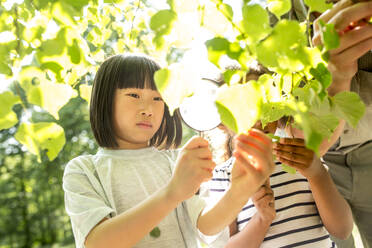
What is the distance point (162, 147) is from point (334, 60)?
77 centimetres

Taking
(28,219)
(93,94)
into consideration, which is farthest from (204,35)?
(28,219)

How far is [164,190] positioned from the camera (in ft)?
2.07

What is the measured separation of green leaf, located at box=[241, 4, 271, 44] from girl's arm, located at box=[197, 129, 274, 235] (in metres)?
0.25

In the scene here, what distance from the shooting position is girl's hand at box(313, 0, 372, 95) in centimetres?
43

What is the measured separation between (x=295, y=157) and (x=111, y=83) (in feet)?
1.93

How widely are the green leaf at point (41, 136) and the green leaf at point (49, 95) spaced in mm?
34

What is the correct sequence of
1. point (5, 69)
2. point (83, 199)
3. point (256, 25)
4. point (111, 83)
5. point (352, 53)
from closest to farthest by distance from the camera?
point (256, 25)
point (5, 69)
point (352, 53)
point (83, 199)
point (111, 83)

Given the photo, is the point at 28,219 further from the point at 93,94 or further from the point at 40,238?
the point at 93,94

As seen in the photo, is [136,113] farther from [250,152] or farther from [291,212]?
[291,212]

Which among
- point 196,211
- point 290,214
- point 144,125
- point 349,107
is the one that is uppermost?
point 349,107

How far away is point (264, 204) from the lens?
0.95 meters

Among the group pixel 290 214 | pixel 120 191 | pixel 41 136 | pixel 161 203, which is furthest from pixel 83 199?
pixel 290 214

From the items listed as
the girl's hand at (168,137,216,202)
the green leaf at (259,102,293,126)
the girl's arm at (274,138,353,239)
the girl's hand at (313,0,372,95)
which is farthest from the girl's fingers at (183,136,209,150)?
the girl's arm at (274,138,353,239)

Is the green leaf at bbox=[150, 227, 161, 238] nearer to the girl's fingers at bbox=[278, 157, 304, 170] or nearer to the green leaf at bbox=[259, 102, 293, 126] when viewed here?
the girl's fingers at bbox=[278, 157, 304, 170]
